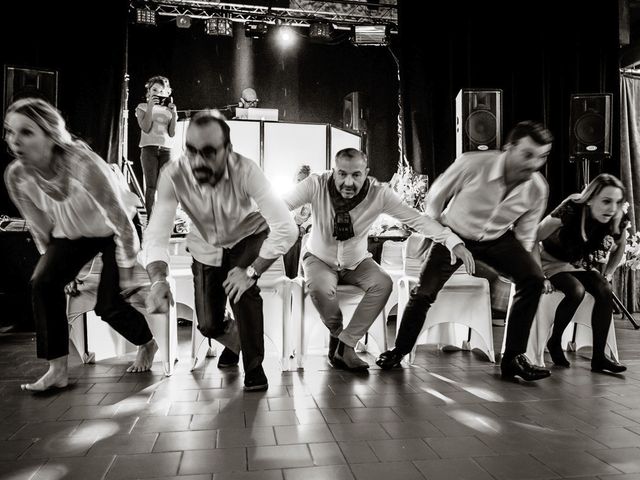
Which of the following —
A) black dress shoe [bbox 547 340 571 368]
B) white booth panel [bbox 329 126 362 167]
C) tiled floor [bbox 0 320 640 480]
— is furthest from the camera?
white booth panel [bbox 329 126 362 167]

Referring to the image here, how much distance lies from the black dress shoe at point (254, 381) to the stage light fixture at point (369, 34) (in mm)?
6220

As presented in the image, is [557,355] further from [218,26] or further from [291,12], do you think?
[218,26]

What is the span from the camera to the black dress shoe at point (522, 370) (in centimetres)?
278

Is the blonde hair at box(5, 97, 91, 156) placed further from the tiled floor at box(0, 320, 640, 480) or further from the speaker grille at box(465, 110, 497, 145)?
the speaker grille at box(465, 110, 497, 145)

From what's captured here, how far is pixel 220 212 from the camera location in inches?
98.2

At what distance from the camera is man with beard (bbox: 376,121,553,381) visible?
9.24ft

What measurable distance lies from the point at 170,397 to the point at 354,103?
741 cm

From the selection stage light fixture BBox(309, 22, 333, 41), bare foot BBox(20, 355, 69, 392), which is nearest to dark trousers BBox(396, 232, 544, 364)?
bare foot BBox(20, 355, 69, 392)

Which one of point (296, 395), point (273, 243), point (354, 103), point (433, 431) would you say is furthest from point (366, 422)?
point (354, 103)

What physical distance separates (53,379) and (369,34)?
650 cm

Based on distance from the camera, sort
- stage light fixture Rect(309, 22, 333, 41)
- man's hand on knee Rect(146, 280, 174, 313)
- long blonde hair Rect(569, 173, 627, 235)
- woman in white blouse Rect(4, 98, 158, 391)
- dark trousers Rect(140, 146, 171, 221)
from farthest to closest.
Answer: stage light fixture Rect(309, 22, 333, 41) < dark trousers Rect(140, 146, 171, 221) < long blonde hair Rect(569, 173, 627, 235) < woman in white blouse Rect(4, 98, 158, 391) < man's hand on knee Rect(146, 280, 174, 313)

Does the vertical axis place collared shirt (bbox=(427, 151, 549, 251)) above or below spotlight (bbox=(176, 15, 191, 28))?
below

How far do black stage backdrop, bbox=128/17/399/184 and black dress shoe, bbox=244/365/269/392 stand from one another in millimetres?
7231

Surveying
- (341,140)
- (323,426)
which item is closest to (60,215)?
(323,426)
